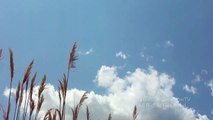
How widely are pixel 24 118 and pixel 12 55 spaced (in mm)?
698

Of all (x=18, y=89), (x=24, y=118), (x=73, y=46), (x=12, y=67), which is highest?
(x=73, y=46)

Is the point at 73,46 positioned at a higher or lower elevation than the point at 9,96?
higher

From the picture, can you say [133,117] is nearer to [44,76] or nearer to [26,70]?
[44,76]

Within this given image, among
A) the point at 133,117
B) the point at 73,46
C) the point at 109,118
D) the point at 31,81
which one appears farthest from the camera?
the point at 133,117

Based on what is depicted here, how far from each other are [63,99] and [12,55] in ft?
2.55

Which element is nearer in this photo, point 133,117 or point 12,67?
point 12,67

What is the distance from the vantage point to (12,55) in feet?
10.7

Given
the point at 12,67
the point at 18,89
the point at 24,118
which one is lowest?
the point at 24,118

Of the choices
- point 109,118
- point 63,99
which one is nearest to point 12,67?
point 63,99

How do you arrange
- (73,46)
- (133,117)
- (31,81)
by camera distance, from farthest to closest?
(133,117)
(73,46)
(31,81)

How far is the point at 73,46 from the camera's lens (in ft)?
12.9

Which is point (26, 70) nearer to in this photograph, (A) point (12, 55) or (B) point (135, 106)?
(A) point (12, 55)

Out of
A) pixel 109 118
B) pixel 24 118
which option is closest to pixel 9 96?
pixel 24 118

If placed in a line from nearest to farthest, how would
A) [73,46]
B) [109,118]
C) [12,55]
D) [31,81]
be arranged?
[12,55] → [31,81] → [73,46] → [109,118]
